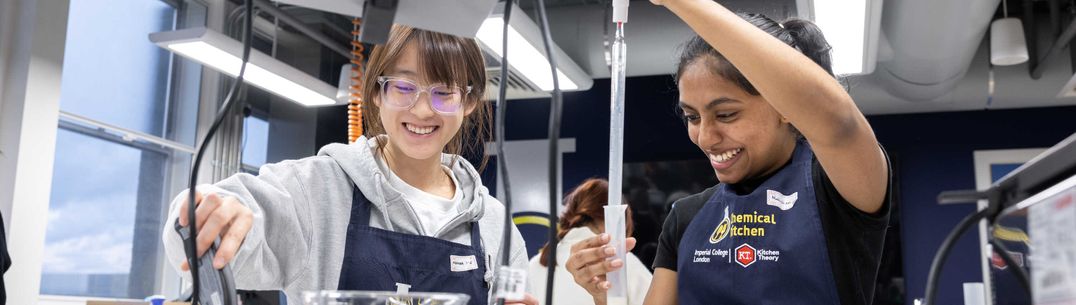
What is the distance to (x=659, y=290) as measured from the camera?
1.35 metres

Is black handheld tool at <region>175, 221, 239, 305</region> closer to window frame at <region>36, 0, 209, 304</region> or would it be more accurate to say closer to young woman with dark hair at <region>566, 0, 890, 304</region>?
young woman with dark hair at <region>566, 0, 890, 304</region>

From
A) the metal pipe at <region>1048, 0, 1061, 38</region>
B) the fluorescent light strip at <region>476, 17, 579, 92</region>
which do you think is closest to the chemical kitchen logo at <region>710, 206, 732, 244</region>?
the fluorescent light strip at <region>476, 17, 579, 92</region>

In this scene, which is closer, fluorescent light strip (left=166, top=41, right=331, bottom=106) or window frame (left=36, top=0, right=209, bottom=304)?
fluorescent light strip (left=166, top=41, right=331, bottom=106)

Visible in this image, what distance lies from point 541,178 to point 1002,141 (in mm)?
3073

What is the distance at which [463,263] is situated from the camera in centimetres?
149

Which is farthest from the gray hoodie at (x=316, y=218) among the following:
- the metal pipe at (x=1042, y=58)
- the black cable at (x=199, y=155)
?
the metal pipe at (x=1042, y=58)

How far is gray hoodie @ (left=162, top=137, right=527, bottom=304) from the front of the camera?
111 cm

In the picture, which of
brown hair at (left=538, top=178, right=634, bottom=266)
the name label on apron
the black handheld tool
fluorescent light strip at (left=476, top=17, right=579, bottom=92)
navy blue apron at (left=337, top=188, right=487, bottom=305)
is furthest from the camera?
brown hair at (left=538, top=178, right=634, bottom=266)

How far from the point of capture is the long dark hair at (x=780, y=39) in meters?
1.21

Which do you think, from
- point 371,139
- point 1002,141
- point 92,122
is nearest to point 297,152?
point 92,122

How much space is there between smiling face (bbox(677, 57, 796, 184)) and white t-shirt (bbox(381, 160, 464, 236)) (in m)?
0.50

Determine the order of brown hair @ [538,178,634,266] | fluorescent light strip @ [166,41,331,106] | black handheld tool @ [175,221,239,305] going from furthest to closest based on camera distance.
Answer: fluorescent light strip @ [166,41,331,106]
brown hair @ [538,178,634,266]
black handheld tool @ [175,221,239,305]

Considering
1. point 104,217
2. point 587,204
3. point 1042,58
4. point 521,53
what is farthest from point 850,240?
point 104,217

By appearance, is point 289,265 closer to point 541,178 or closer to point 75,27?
point 75,27
